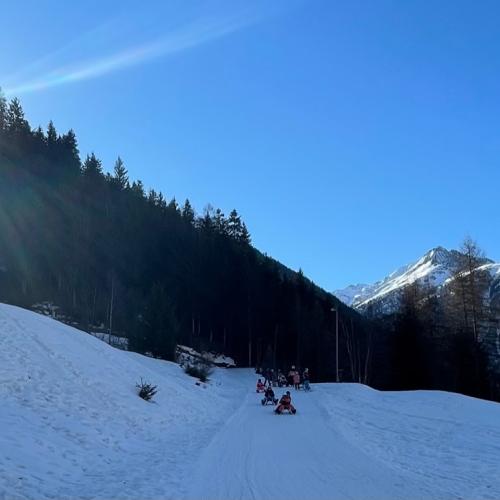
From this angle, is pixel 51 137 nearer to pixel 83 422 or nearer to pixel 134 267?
pixel 134 267

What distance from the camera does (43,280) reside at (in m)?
59.9

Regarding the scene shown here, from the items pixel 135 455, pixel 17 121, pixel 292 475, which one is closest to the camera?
pixel 292 475

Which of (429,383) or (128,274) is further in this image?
(128,274)

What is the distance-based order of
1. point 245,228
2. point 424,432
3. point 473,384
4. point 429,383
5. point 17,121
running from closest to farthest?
1. point 424,432
2. point 473,384
3. point 429,383
4. point 17,121
5. point 245,228

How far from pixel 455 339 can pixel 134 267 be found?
50.5 metres

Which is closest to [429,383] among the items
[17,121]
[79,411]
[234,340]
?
[234,340]

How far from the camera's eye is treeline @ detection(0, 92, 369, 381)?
59594 mm

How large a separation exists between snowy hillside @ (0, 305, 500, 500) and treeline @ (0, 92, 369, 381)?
1043 inches

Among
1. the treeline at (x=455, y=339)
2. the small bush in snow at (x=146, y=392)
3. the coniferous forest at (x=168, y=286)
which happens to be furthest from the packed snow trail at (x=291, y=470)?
the treeline at (x=455, y=339)

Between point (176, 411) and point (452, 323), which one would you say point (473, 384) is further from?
point (176, 411)

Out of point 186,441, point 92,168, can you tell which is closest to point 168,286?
point 92,168

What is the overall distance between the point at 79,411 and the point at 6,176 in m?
59.0

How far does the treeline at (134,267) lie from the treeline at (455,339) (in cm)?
1104

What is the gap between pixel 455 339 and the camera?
48812 mm
